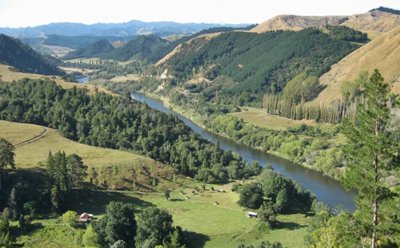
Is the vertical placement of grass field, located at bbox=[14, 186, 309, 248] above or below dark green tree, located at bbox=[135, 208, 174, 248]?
below

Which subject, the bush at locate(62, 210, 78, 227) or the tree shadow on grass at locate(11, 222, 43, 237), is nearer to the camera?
the tree shadow on grass at locate(11, 222, 43, 237)

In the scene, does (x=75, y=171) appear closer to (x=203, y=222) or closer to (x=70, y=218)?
(x=70, y=218)

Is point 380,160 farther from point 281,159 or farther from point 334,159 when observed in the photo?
point 281,159

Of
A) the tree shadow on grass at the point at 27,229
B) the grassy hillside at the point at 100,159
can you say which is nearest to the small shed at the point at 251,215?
the grassy hillside at the point at 100,159

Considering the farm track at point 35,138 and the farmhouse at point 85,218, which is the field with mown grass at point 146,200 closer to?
the farm track at point 35,138

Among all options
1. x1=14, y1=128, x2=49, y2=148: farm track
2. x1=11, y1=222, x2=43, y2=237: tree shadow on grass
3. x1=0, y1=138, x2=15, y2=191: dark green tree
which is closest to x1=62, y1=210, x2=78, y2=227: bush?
x1=11, y1=222, x2=43, y2=237: tree shadow on grass

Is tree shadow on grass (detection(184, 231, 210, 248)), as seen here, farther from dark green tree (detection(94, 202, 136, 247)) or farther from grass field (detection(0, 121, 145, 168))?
grass field (detection(0, 121, 145, 168))

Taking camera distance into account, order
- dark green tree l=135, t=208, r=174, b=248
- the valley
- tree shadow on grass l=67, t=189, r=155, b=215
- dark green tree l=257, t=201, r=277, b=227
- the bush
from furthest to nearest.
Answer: tree shadow on grass l=67, t=189, r=155, b=215
dark green tree l=257, t=201, r=277, b=227
the bush
dark green tree l=135, t=208, r=174, b=248
the valley
